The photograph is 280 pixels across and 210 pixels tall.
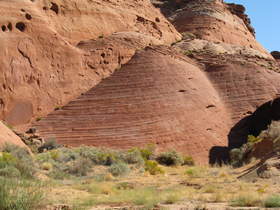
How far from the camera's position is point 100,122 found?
29625mm

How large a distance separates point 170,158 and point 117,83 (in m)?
8.58

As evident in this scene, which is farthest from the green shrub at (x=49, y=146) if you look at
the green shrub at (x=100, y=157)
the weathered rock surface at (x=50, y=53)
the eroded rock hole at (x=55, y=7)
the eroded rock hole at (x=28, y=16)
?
the eroded rock hole at (x=55, y=7)

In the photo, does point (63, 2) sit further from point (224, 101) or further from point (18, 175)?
point (18, 175)

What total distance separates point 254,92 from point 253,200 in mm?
27606

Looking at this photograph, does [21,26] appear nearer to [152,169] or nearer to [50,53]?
[50,53]

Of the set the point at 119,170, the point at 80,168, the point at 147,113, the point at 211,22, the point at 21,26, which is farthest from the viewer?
the point at 211,22

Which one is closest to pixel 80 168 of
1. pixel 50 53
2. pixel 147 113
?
pixel 147 113

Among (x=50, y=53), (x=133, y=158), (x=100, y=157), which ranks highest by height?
(x=50, y=53)

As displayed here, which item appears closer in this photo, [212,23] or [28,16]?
[28,16]

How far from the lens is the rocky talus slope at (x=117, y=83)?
97.5 ft

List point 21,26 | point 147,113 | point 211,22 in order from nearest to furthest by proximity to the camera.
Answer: point 147,113, point 21,26, point 211,22

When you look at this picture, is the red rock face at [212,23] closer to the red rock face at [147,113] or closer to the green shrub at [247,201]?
the red rock face at [147,113]

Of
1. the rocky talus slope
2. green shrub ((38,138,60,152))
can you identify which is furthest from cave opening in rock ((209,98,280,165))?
green shrub ((38,138,60,152))

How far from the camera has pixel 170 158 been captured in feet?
87.5
